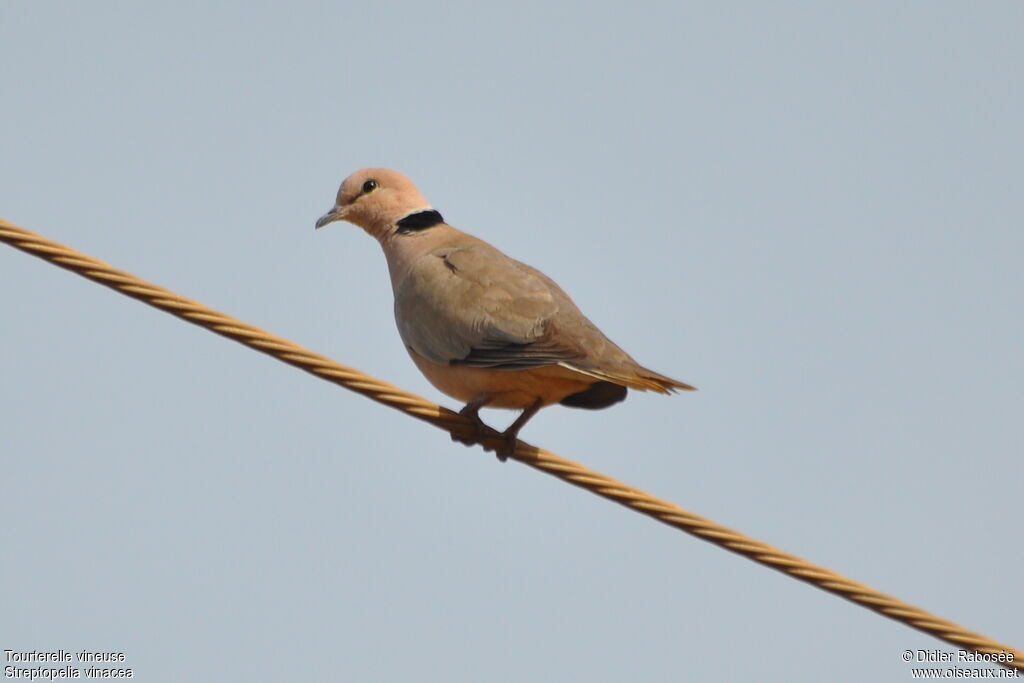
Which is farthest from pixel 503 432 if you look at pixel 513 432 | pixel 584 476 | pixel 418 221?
pixel 418 221

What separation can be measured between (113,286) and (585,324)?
238cm

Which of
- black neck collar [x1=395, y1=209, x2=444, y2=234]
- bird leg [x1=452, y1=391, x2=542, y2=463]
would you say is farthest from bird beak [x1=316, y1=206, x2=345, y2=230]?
bird leg [x1=452, y1=391, x2=542, y2=463]

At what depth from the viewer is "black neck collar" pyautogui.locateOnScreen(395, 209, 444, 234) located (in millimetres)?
7738

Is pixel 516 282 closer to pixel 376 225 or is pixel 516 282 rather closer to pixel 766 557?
pixel 376 225

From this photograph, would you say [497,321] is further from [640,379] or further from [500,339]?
[640,379]

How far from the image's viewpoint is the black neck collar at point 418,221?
7.74 metres

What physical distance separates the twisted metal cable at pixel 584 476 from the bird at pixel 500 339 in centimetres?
90

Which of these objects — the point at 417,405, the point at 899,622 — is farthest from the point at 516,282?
the point at 899,622

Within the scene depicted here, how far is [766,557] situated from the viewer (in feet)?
15.4

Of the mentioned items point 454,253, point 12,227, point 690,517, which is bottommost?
point 690,517

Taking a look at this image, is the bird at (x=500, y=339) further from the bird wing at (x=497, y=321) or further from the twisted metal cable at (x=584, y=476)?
the twisted metal cable at (x=584, y=476)

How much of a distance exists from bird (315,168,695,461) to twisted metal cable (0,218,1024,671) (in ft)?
2.95

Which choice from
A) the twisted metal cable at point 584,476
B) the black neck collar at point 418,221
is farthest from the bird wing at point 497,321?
the twisted metal cable at point 584,476

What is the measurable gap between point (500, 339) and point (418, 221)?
1.76 m
